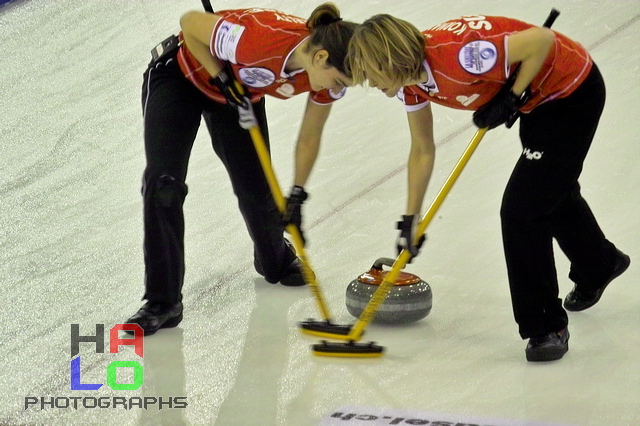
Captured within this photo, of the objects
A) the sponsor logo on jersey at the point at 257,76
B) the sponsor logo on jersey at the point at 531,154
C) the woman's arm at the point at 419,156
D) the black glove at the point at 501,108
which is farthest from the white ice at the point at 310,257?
the sponsor logo on jersey at the point at 257,76

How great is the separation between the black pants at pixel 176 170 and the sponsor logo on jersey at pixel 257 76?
213 mm

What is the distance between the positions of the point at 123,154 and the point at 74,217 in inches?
29.4

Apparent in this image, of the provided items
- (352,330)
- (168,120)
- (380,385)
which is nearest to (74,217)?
(168,120)

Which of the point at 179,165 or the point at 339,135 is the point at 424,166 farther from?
the point at 339,135

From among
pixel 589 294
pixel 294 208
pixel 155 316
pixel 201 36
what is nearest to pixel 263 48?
pixel 201 36

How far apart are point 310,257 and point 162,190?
0.87 m

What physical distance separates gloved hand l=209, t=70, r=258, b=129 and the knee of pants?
0.30 metres

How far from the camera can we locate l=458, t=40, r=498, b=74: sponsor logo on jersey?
243cm

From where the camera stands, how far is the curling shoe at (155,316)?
3.02 metres

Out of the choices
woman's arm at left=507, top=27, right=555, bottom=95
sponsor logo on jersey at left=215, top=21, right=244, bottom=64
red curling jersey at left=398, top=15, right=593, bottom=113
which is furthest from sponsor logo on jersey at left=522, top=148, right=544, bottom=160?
sponsor logo on jersey at left=215, top=21, right=244, bottom=64

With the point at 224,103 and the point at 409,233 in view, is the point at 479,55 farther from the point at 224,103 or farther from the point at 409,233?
the point at 224,103

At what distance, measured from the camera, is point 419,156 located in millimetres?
2822

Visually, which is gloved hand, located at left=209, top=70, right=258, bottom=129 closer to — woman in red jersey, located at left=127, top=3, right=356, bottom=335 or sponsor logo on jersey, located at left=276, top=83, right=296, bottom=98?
woman in red jersey, located at left=127, top=3, right=356, bottom=335

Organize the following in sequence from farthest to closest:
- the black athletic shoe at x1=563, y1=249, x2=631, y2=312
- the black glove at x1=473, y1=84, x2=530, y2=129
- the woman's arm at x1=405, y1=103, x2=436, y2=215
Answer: the black athletic shoe at x1=563, y1=249, x2=631, y2=312 → the woman's arm at x1=405, y1=103, x2=436, y2=215 → the black glove at x1=473, y1=84, x2=530, y2=129
